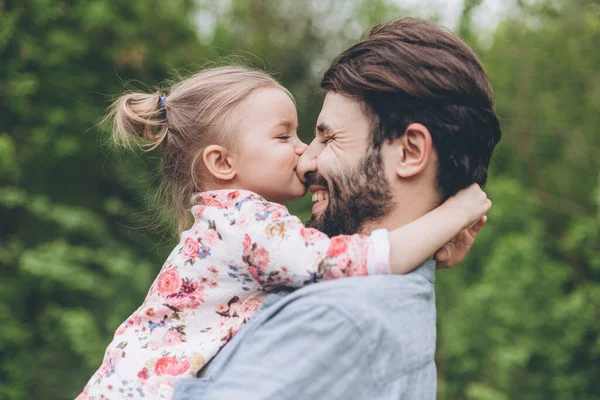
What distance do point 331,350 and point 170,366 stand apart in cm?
55

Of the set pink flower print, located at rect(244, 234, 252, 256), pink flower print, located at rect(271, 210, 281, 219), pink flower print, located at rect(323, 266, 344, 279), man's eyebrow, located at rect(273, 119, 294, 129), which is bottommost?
pink flower print, located at rect(323, 266, 344, 279)

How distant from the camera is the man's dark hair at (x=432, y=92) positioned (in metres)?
1.90

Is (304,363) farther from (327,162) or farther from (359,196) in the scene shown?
(327,162)

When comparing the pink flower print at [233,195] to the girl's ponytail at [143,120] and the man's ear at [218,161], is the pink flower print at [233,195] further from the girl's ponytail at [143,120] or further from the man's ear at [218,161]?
the girl's ponytail at [143,120]

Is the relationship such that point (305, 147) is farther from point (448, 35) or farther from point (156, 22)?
point (156, 22)

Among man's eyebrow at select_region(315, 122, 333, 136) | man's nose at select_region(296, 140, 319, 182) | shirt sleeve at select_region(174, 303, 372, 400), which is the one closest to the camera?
shirt sleeve at select_region(174, 303, 372, 400)

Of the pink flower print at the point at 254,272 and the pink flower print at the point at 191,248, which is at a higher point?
the pink flower print at the point at 191,248

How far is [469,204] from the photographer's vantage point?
194cm

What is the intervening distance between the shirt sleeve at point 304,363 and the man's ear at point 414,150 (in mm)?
544

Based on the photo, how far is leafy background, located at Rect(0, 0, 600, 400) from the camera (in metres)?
6.48

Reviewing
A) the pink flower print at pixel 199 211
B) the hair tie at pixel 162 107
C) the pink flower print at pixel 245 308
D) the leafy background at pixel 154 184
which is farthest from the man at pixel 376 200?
the leafy background at pixel 154 184

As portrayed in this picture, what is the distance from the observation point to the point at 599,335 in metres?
6.62

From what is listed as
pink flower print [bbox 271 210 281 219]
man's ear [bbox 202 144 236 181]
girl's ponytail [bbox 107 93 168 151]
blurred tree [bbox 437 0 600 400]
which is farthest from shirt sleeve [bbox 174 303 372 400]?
blurred tree [bbox 437 0 600 400]

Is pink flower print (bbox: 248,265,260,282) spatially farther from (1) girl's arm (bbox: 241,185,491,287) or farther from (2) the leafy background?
(2) the leafy background
